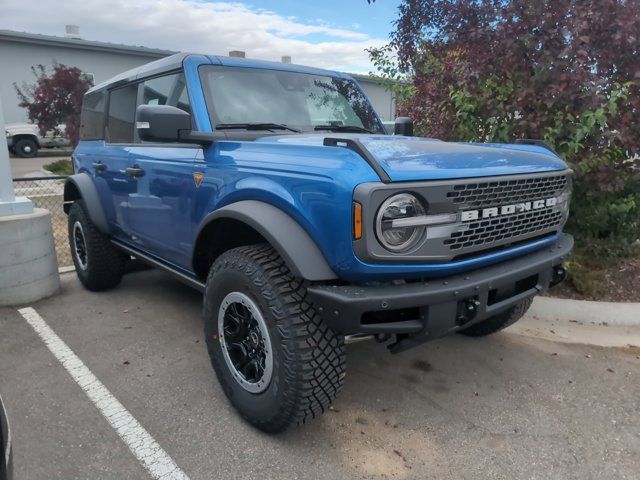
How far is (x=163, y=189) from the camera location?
3.21 meters

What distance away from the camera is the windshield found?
3082 millimetres

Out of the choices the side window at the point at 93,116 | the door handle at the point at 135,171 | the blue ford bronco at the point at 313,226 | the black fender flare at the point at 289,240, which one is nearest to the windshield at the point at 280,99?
the blue ford bronco at the point at 313,226

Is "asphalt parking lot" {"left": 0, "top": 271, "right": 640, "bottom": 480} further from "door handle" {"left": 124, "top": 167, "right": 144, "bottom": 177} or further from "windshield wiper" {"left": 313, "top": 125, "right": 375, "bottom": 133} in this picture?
"windshield wiper" {"left": 313, "top": 125, "right": 375, "bottom": 133}

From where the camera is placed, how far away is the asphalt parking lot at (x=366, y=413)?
230 cm

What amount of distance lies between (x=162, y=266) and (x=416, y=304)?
87.2 inches

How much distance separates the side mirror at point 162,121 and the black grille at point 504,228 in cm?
156

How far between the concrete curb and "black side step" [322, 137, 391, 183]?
264 centimetres

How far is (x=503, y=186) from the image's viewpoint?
2314mm

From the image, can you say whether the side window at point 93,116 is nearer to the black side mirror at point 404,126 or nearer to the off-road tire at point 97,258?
the off-road tire at point 97,258

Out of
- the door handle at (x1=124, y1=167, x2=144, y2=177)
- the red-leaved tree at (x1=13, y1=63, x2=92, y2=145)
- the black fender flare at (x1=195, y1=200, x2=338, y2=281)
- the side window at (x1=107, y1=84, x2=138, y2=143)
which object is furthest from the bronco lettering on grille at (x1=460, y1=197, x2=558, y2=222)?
the red-leaved tree at (x1=13, y1=63, x2=92, y2=145)

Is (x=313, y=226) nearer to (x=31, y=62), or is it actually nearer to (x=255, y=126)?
(x=255, y=126)

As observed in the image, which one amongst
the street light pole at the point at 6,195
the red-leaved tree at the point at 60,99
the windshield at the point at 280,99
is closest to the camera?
the windshield at the point at 280,99

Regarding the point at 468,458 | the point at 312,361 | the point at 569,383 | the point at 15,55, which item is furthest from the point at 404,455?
the point at 15,55

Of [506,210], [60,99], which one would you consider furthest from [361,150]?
[60,99]
